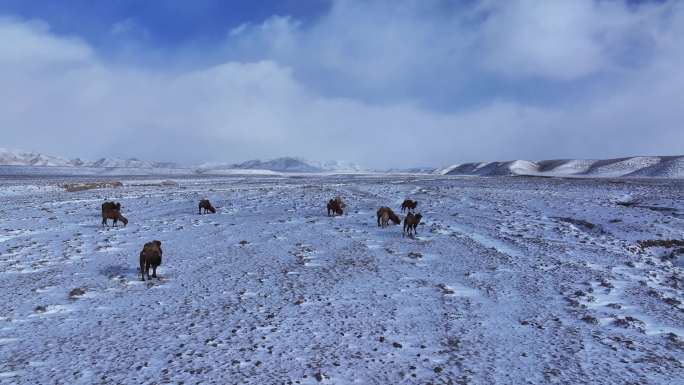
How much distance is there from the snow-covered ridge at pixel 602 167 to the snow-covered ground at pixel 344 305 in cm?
9643

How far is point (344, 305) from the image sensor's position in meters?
9.76

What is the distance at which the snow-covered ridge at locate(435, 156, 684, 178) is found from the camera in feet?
319

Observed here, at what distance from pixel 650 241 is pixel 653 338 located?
10713 millimetres

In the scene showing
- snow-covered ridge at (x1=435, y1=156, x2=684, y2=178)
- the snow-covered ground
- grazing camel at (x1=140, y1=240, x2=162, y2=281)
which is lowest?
the snow-covered ground

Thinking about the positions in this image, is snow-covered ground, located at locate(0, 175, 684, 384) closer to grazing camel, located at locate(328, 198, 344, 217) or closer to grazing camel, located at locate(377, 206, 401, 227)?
grazing camel, located at locate(377, 206, 401, 227)

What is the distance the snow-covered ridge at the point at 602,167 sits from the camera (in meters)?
97.3

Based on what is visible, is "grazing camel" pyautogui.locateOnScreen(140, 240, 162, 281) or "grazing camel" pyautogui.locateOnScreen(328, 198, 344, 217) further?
"grazing camel" pyautogui.locateOnScreen(328, 198, 344, 217)

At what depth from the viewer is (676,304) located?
33.2ft

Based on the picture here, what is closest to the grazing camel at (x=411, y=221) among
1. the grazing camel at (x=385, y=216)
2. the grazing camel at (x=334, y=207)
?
the grazing camel at (x=385, y=216)

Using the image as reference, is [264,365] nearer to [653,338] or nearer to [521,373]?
[521,373]

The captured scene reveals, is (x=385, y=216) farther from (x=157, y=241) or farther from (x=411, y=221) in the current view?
(x=157, y=241)

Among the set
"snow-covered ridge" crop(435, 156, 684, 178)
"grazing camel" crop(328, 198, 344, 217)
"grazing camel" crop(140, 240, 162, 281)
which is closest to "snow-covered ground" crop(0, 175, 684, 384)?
"grazing camel" crop(140, 240, 162, 281)

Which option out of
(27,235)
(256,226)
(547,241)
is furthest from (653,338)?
(27,235)

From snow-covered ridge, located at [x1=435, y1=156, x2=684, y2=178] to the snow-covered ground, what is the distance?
96433 millimetres
